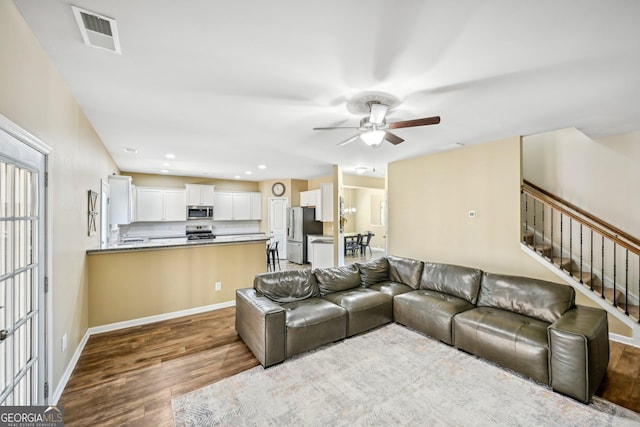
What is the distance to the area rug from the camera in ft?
6.26

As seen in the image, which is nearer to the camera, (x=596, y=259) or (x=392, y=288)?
(x=392, y=288)

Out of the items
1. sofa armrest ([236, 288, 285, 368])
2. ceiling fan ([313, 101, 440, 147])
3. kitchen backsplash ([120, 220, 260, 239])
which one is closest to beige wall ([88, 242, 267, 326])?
sofa armrest ([236, 288, 285, 368])

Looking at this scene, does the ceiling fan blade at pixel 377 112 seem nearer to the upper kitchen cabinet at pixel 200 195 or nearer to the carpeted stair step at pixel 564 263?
the carpeted stair step at pixel 564 263

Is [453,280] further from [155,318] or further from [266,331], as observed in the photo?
[155,318]

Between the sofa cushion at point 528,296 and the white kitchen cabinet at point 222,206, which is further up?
the white kitchen cabinet at point 222,206

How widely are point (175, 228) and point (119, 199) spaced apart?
3.20 m

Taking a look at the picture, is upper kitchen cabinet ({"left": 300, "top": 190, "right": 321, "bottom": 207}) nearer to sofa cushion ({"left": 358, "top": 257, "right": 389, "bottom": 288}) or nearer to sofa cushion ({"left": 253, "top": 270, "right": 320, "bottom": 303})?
sofa cushion ({"left": 358, "top": 257, "right": 389, "bottom": 288})

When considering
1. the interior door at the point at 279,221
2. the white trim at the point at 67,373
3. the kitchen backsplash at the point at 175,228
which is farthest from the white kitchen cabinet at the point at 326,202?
the white trim at the point at 67,373

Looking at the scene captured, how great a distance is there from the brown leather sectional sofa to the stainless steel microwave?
17.5 feet

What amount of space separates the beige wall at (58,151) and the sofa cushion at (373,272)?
10.9 feet

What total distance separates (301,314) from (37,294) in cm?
207

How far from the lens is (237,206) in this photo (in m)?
8.46

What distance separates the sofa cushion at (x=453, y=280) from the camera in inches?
129

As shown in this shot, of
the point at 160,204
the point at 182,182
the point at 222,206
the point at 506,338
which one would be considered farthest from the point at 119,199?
the point at 506,338
